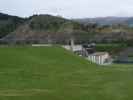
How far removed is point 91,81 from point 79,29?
80.4m

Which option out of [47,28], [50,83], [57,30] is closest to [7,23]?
[57,30]

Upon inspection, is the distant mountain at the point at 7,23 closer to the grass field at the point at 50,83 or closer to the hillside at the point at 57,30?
the hillside at the point at 57,30

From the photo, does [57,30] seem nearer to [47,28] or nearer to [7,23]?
[47,28]

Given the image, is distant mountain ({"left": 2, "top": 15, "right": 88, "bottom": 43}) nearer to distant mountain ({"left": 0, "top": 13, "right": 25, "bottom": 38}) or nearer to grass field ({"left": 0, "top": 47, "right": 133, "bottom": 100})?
distant mountain ({"left": 0, "top": 13, "right": 25, "bottom": 38})

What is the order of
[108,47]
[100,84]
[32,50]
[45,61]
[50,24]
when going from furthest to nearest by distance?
[50,24] < [108,47] < [32,50] < [45,61] < [100,84]

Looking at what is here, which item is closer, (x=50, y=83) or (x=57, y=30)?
(x=50, y=83)

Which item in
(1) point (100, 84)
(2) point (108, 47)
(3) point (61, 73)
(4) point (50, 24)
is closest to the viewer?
(1) point (100, 84)

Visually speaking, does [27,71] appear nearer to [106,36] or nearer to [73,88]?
[73,88]

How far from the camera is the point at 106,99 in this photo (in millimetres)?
6930

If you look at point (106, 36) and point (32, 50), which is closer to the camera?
point (32, 50)

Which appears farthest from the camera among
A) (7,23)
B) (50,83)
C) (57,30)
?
(57,30)

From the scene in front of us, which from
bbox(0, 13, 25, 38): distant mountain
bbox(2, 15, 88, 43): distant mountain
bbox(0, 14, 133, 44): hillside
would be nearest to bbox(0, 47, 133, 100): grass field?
bbox(0, 13, 25, 38): distant mountain

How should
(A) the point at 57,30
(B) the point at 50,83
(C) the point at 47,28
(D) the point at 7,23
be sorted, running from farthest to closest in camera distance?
(C) the point at 47,28, (A) the point at 57,30, (D) the point at 7,23, (B) the point at 50,83

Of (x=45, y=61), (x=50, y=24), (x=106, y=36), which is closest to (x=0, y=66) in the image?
(x=45, y=61)
